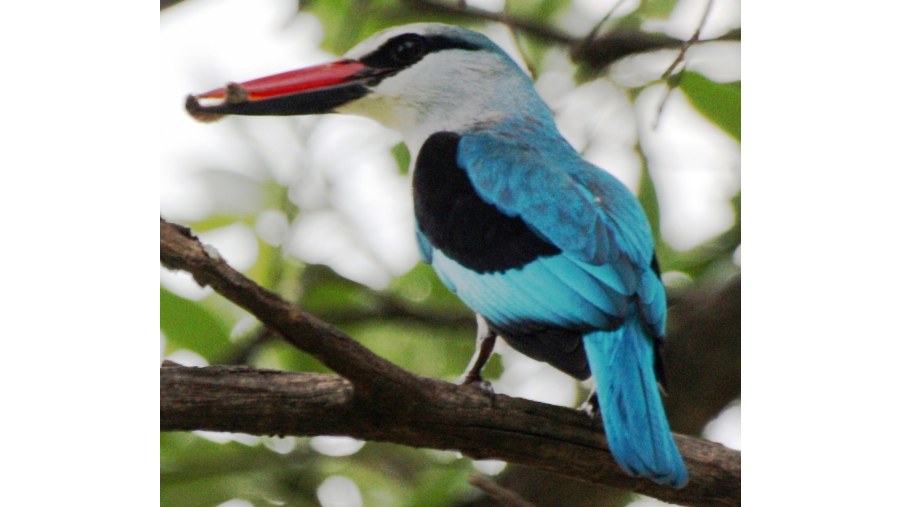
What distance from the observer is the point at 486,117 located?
2.39m

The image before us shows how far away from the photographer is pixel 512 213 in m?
2.14

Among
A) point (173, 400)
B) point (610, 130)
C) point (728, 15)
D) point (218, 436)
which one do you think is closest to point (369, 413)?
point (173, 400)

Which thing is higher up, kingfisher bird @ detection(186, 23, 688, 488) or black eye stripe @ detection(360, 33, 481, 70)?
black eye stripe @ detection(360, 33, 481, 70)

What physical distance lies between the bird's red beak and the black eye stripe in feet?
0.07

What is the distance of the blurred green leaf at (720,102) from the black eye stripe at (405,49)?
0.53 m

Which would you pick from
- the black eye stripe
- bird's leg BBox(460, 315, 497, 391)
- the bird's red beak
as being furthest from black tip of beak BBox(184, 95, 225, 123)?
bird's leg BBox(460, 315, 497, 391)

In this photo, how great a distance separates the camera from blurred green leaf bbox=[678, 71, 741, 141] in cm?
235

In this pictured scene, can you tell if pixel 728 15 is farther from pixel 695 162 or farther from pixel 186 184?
pixel 186 184

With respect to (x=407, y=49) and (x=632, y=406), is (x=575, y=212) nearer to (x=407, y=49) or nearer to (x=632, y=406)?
(x=632, y=406)

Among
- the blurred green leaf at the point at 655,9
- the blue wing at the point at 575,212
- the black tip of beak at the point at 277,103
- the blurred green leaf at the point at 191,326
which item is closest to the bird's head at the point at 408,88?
the black tip of beak at the point at 277,103

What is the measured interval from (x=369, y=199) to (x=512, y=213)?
41 cm

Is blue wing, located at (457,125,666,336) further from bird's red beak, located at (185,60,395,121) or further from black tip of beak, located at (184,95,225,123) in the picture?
black tip of beak, located at (184,95,225,123)

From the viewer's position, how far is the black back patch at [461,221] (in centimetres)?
209

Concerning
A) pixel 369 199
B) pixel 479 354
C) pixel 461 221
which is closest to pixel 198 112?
pixel 369 199
